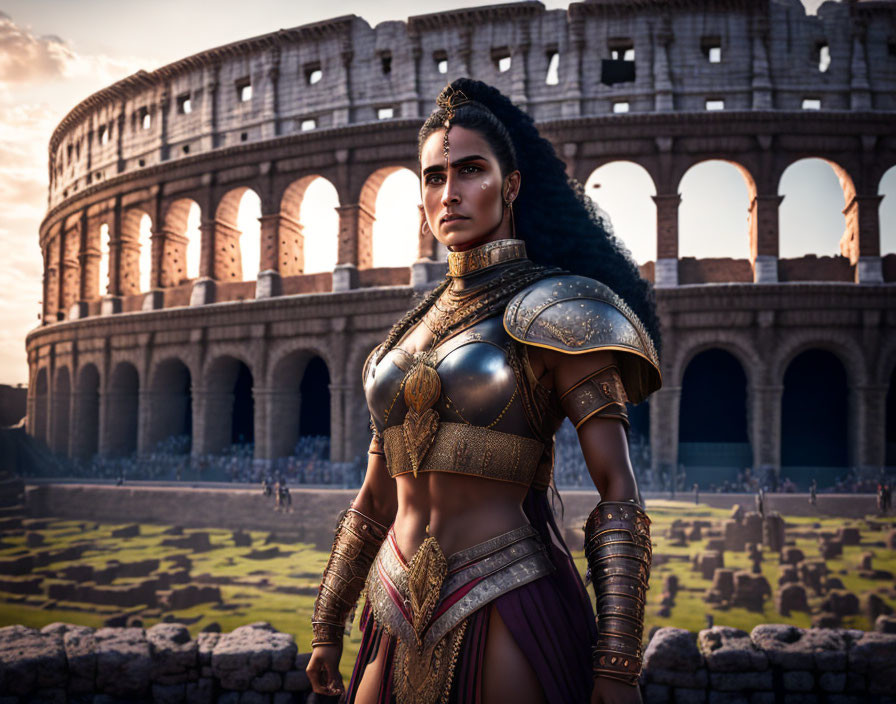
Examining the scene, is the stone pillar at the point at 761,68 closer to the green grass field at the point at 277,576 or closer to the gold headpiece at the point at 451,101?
the green grass field at the point at 277,576

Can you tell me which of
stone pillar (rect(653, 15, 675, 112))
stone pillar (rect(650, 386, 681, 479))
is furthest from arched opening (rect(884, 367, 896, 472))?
stone pillar (rect(653, 15, 675, 112))

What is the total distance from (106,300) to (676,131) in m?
17.8

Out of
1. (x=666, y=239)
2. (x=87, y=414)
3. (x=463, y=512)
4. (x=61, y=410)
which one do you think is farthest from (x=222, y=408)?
(x=463, y=512)

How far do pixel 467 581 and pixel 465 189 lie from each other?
1.06 metres

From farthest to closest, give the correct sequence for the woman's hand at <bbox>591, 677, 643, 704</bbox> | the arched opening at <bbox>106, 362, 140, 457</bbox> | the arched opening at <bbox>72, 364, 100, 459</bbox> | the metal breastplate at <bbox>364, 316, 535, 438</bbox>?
the arched opening at <bbox>72, 364, 100, 459</bbox>
the arched opening at <bbox>106, 362, 140, 457</bbox>
the metal breastplate at <bbox>364, 316, 535, 438</bbox>
the woman's hand at <bbox>591, 677, 643, 704</bbox>

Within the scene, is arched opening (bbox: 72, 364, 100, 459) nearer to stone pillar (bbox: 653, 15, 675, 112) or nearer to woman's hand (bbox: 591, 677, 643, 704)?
stone pillar (bbox: 653, 15, 675, 112)

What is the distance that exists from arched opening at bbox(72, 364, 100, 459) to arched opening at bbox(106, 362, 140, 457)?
136 centimetres

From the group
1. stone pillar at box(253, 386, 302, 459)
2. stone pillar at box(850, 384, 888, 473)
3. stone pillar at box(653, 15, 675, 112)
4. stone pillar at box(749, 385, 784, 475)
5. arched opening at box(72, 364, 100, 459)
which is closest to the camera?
stone pillar at box(850, 384, 888, 473)

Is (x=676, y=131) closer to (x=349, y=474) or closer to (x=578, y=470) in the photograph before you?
(x=578, y=470)

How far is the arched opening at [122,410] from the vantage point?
21516mm

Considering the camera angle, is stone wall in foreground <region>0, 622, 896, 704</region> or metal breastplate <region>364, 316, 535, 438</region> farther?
stone wall in foreground <region>0, 622, 896, 704</region>

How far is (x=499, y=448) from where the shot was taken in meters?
1.77

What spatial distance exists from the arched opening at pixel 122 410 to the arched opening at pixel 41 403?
14.8 feet

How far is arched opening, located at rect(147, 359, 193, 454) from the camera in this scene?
66.7 feet
